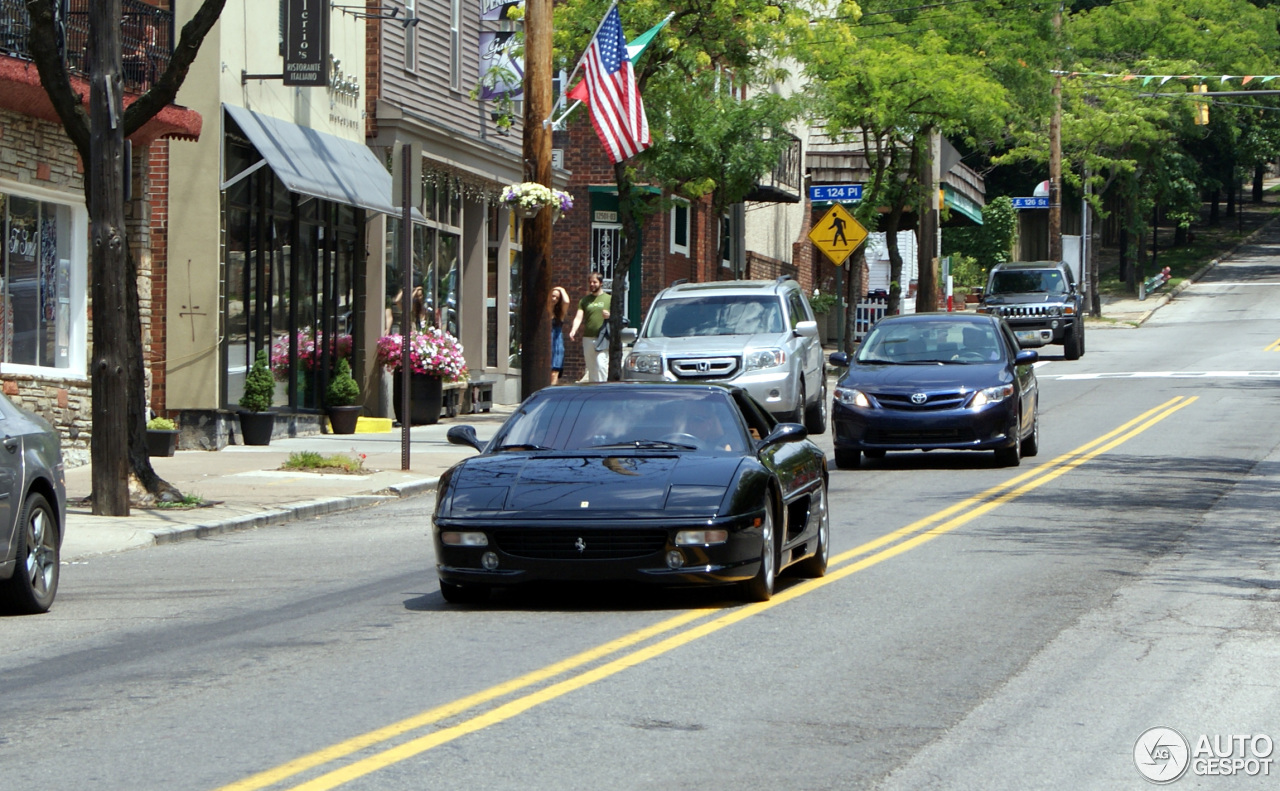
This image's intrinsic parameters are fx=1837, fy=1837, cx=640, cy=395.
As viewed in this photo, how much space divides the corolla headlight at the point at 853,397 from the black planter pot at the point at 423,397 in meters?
8.95

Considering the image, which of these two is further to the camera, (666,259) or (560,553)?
(666,259)

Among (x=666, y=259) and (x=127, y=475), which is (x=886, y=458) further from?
(x=666, y=259)

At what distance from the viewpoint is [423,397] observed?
26875 mm

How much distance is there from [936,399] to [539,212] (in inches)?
A: 207

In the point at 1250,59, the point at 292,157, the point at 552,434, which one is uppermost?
the point at 1250,59

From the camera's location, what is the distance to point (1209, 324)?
5631 centimetres

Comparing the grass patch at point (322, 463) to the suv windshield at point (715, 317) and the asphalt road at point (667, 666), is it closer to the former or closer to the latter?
the asphalt road at point (667, 666)

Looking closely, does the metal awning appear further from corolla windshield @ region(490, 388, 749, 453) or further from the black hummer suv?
the black hummer suv

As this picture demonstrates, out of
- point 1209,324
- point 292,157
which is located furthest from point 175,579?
point 1209,324

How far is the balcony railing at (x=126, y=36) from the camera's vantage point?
18.8 meters

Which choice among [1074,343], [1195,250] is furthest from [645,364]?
[1195,250]

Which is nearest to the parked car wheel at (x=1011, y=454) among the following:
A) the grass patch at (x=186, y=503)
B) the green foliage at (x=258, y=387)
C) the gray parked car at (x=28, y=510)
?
the grass patch at (x=186, y=503)

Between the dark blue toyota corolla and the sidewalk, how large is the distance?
4433 millimetres

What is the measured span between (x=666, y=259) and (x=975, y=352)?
65.7ft
